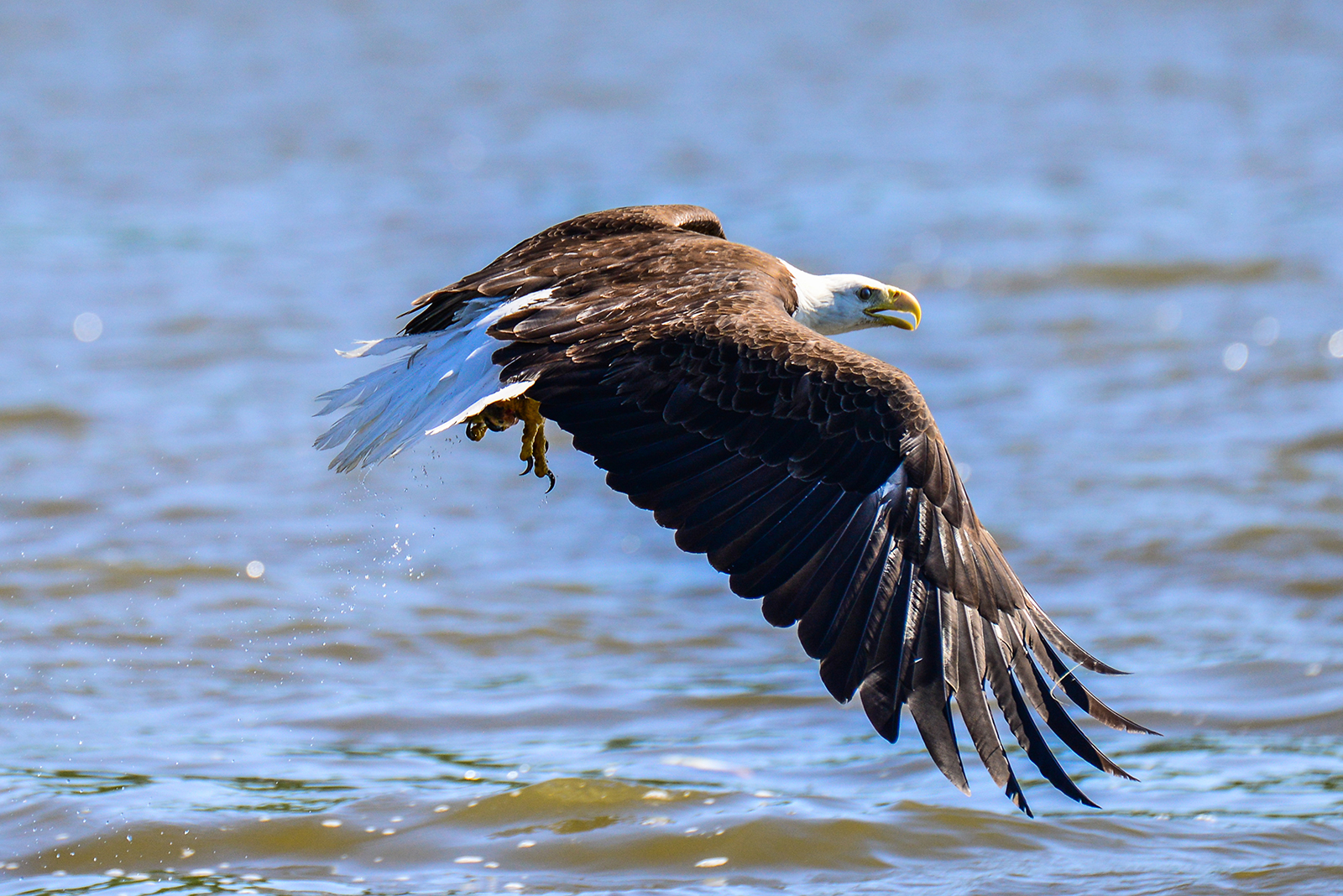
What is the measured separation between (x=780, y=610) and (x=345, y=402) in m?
1.84

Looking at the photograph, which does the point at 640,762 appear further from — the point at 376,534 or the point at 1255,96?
the point at 1255,96

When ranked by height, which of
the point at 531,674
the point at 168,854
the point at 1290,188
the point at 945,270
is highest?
the point at 1290,188

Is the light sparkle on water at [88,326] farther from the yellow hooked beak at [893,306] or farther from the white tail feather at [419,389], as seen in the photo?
the yellow hooked beak at [893,306]

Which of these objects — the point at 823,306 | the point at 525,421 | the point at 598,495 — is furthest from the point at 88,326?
the point at 823,306

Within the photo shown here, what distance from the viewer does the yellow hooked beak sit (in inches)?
239

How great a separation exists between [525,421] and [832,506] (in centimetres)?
161

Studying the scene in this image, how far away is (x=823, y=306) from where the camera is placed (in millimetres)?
6047

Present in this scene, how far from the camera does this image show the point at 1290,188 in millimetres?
14734

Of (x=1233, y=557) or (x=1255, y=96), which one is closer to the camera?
(x=1233, y=557)

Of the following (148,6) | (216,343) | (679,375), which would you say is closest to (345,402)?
(679,375)

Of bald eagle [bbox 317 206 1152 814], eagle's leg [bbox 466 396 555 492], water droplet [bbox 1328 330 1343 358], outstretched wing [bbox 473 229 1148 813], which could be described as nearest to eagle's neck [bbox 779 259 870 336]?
bald eagle [bbox 317 206 1152 814]

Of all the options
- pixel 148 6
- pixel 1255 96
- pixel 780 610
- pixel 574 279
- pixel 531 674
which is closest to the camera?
pixel 780 610

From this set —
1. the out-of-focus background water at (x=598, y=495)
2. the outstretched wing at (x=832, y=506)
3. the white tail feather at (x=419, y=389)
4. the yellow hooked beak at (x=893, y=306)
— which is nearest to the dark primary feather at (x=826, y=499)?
the outstretched wing at (x=832, y=506)

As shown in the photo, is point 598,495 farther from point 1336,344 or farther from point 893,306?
point 1336,344
